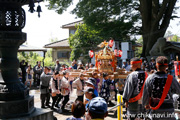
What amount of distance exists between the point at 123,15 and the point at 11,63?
57.3 ft

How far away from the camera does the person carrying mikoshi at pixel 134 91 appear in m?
4.66

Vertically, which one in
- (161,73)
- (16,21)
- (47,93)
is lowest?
(47,93)

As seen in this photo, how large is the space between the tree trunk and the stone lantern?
16767mm

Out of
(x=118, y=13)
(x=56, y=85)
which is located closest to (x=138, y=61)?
(x=56, y=85)

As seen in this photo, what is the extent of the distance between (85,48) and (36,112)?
20.0 m

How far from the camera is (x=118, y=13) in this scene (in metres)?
19.6

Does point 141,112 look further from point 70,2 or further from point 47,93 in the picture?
point 70,2

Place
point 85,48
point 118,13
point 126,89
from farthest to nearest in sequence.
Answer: point 85,48 < point 118,13 < point 126,89

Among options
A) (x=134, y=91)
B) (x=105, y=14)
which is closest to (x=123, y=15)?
(x=105, y=14)

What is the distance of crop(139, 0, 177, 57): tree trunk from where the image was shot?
63.0 ft

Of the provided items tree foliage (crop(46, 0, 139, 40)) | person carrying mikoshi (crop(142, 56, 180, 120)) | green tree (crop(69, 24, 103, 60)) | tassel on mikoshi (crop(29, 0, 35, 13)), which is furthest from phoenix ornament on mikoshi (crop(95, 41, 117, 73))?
green tree (crop(69, 24, 103, 60))

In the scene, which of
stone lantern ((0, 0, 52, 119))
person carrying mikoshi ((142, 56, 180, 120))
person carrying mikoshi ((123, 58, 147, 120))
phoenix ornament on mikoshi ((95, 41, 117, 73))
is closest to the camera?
person carrying mikoshi ((142, 56, 180, 120))

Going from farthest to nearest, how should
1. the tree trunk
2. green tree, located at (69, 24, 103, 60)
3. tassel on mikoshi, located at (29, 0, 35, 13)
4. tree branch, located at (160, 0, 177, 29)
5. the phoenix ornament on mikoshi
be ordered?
green tree, located at (69, 24, 103, 60) < the tree trunk < tree branch, located at (160, 0, 177, 29) < the phoenix ornament on mikoshi < tassel on mikoshi, located at (29, 0, 35, 13)

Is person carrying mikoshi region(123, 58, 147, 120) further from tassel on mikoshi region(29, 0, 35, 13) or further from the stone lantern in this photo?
tassel on mikoshi region(29, 0, 35, 13)
